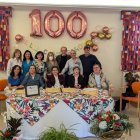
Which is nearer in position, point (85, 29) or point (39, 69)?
point (39, 69)

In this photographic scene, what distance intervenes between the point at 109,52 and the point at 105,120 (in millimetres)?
3089

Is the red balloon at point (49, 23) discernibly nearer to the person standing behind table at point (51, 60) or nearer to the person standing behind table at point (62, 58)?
the person standing behind table at point (62, 58)

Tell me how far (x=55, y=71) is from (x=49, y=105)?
1203 mm

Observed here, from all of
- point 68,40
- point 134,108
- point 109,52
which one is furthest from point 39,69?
point 134,108

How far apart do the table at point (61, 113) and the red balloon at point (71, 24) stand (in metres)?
2.41

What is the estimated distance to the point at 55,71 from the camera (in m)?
4.83

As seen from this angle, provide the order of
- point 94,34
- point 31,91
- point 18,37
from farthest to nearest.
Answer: point 94,34, point 18,37, point 31,91

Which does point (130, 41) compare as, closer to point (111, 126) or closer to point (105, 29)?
point (105, 29)

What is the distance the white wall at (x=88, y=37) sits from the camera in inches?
232

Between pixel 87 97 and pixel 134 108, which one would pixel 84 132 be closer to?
pixel 87 97

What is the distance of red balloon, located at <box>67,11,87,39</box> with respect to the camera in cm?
589

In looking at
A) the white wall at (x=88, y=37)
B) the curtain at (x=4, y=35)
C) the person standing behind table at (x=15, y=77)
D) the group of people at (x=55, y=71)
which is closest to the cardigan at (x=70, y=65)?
the group of people at (x=55, y=71)

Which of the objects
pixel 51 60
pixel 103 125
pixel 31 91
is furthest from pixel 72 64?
pixel 103 125

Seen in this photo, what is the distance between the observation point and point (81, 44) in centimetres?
601
